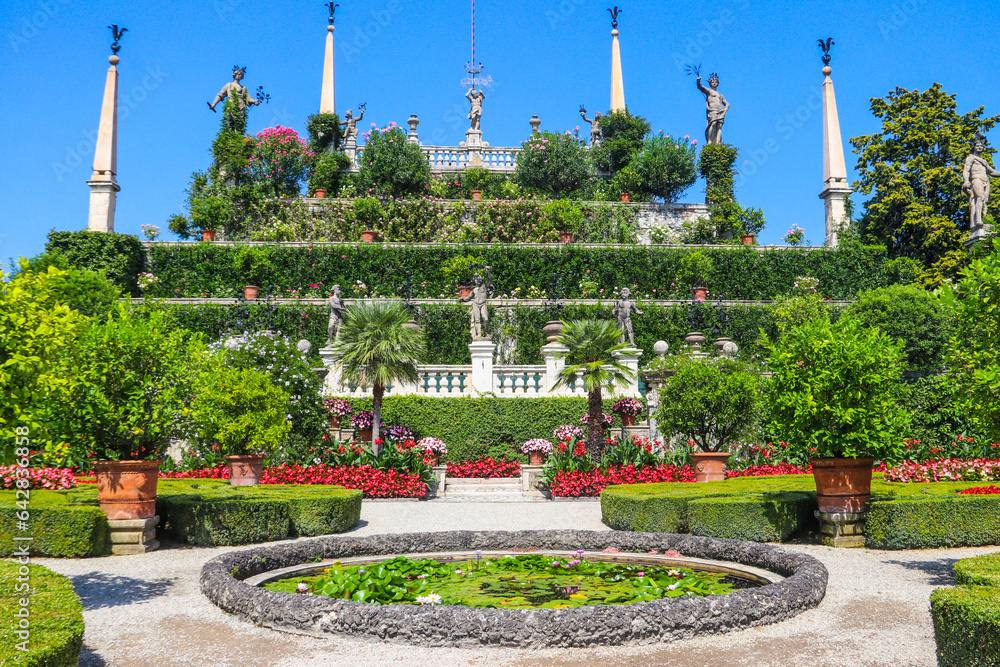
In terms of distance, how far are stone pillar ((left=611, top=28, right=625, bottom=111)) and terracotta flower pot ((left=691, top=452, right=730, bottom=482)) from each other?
28.9m

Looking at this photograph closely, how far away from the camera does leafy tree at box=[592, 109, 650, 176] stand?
3616 cm

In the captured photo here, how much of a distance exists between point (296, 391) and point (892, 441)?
11.9 meters

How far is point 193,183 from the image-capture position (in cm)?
3334

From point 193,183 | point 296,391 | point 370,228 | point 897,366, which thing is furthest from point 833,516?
point 193,183

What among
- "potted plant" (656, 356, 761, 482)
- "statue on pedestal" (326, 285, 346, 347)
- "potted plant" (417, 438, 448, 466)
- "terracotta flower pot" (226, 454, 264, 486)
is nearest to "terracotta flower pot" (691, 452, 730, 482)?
"potted plant" (656, 356, 761, 482)

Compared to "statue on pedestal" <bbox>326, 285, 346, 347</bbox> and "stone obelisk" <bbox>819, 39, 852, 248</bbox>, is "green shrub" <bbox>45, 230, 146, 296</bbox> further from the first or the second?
"stone obelisk" <bbox>819, 39, 852, 248</bbox>

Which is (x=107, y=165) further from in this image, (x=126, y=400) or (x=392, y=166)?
(x=126, y=400)

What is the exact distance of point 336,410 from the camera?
17.8 metres

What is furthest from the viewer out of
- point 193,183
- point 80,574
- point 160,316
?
point 193,183

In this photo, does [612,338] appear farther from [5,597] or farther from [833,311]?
[833,311]

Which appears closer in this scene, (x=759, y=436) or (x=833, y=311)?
(x=759, y=436)

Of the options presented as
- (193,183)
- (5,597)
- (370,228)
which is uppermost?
(193,183)

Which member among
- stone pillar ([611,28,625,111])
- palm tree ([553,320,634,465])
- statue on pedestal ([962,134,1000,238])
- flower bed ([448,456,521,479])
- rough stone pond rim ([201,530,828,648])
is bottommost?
rough stone pond rim ([201,530,828,648])

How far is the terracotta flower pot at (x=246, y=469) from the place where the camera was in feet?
46.1
